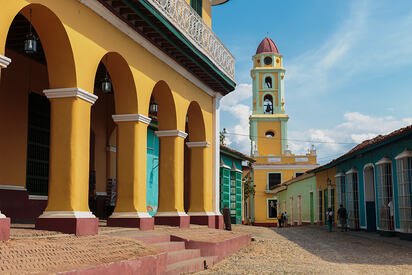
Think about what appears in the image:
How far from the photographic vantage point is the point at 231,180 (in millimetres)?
23812

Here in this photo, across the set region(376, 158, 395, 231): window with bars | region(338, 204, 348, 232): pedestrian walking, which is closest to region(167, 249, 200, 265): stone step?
region(376, 158, 395, 231): window with bars

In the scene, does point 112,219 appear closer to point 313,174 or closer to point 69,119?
point 69,119

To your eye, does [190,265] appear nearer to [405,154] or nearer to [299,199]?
[405,154]

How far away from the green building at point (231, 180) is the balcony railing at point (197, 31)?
23.1 ft

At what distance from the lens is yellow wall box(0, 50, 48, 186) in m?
10.1

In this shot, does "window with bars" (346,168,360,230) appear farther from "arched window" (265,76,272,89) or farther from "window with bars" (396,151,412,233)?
"arched window" (265,76,272,89)

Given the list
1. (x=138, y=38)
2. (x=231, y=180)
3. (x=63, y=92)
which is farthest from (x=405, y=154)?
(x=63, y=92)

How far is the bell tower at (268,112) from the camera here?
4697cm

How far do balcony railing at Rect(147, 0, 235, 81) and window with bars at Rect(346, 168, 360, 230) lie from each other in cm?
903

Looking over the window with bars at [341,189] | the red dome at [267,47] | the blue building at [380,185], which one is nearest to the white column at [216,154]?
the blue building at [380,185]

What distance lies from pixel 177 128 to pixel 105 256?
20.8 ft

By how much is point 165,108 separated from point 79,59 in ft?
13.7

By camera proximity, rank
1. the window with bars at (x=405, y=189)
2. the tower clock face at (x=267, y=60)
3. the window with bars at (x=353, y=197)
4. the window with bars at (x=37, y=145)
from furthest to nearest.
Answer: the tower clock face at (x=267, y=60)
the window with bars at (x=353, y=197)
the window with bars at (x=405, y=189)
the window with bars at (x=37, y=145)

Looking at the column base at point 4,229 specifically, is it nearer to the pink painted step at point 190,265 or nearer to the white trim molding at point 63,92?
the pink painted step at point 190,265
